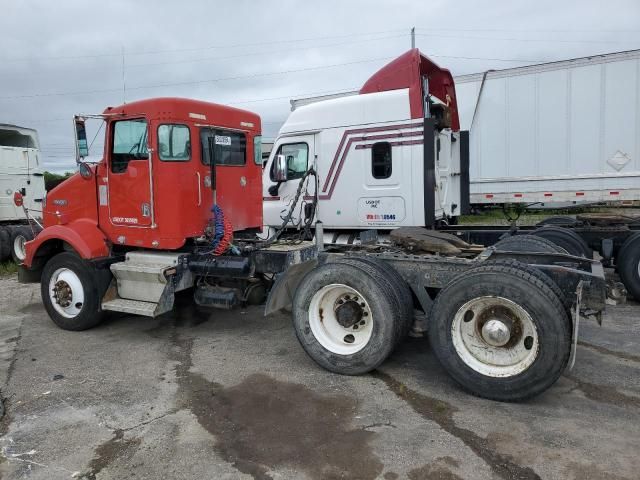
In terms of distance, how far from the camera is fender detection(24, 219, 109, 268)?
20.7ft

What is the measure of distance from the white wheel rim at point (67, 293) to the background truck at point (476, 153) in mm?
3428

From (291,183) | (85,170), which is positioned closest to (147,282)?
(85,170)

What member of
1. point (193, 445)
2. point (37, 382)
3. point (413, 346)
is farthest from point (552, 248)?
point (37, 382)

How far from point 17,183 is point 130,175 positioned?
8.48m

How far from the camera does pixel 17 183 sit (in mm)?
12805

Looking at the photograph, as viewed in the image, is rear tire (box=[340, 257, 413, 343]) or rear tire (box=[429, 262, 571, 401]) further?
rear tire (box=[340, 257, 413, 343])

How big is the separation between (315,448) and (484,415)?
4.33 feet

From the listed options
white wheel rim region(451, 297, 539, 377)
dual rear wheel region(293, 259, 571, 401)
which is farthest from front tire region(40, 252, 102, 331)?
white wheel rim region(451, 297, 539, 377)

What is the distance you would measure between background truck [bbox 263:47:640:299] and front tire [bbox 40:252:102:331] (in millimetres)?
3370

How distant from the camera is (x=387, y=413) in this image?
398 cm

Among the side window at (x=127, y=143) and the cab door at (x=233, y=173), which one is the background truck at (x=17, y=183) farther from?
the cab door at (x=233, y=173)

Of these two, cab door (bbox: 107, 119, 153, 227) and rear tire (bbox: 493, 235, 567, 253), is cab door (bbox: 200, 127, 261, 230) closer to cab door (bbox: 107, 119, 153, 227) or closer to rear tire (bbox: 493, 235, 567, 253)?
cab door (bbox: 107, 119, 153, 227)

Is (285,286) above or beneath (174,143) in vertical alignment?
beneath

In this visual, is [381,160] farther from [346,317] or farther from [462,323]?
[462,323]
